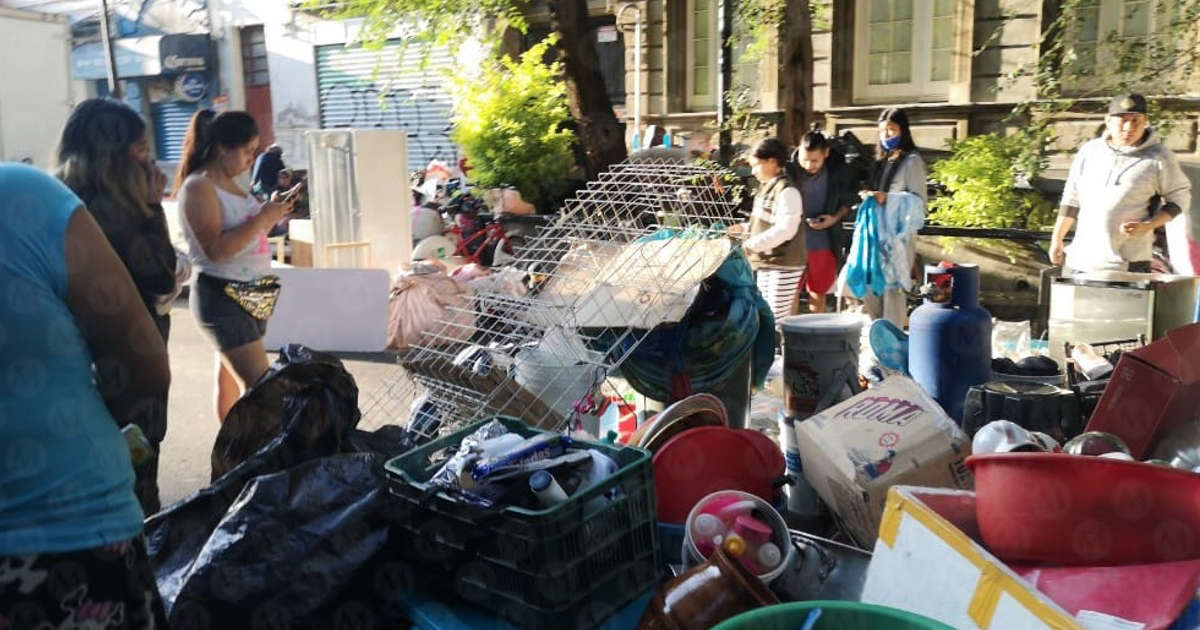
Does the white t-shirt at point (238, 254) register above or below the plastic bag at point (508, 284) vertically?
above

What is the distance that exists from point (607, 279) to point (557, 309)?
0.79ft

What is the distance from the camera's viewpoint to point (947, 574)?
1.82 meters

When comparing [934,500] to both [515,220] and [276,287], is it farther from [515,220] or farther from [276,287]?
[515,220]

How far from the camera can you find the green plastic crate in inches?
80.4

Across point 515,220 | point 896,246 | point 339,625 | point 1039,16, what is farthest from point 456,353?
point 1039,16

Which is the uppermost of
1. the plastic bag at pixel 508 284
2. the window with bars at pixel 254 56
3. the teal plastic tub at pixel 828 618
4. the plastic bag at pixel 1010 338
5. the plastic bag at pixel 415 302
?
the window with bars at pixel 254 56

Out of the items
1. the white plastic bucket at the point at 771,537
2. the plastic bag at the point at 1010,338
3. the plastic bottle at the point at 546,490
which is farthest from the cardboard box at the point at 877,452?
the plastic bag at the point at 1010,338

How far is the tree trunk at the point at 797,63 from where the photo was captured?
955 centimetres

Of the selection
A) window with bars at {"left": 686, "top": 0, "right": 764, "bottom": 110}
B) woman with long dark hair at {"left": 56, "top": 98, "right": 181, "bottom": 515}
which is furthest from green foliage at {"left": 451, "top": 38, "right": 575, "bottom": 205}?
woman with long dark hair at {"left": 56, "top": 98, "right": 181, "bottom": 515}

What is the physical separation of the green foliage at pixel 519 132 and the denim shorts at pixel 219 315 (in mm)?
6719

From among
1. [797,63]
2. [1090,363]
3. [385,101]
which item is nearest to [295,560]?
[1090,363]

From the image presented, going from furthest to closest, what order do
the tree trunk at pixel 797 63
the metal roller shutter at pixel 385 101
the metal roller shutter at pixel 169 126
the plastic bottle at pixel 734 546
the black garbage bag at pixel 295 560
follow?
1. the metal roller shutter at pixel 169 126
2. the metal roller shutter at pixel 385 101
3. the tree trunk at pixel 797 63
4. the black garbage bag at pixel 295 560
5. the plastic bottle at pixel 734 546

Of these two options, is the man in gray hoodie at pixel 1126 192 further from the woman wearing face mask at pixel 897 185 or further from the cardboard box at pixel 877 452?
the cardboard box at pixel 877 452

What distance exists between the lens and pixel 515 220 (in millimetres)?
10391
